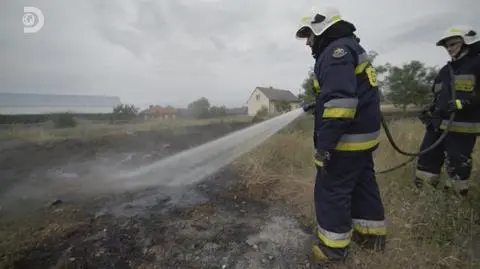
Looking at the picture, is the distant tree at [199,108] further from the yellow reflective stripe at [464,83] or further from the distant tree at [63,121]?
the yellow reflective stripe at [464,83]

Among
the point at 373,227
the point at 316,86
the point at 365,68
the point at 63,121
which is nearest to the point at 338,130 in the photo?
the point at 316,86

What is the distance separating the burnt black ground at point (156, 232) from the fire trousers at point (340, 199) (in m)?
0.29

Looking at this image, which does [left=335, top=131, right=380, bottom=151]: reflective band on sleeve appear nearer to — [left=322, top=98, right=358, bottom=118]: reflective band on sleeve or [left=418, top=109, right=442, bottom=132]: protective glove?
[left=322, top=98, right=358, bottom=118]: reflective band on sleeve

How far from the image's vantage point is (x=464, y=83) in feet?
9.71

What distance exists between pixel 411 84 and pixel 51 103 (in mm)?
45886

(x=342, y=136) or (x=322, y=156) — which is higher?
(x=342, y=136)

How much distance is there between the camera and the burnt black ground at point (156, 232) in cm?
216

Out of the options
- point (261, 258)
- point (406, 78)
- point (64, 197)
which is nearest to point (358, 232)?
point (261, 258)

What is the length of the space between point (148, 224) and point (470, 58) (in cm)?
397

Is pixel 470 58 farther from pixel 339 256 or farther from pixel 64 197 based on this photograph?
pixel 64 197

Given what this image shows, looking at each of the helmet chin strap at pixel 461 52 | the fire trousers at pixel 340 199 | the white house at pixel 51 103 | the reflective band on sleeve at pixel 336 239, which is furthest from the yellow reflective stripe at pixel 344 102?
the white house at pixel 51 103

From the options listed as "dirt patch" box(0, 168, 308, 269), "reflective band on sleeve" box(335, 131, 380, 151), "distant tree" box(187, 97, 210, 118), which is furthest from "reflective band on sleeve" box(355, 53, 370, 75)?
"distant tree" box(187, 97, 210, 118)

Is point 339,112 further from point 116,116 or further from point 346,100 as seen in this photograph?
point 116,116

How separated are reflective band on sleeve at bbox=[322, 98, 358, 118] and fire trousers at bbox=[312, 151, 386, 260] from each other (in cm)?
32
